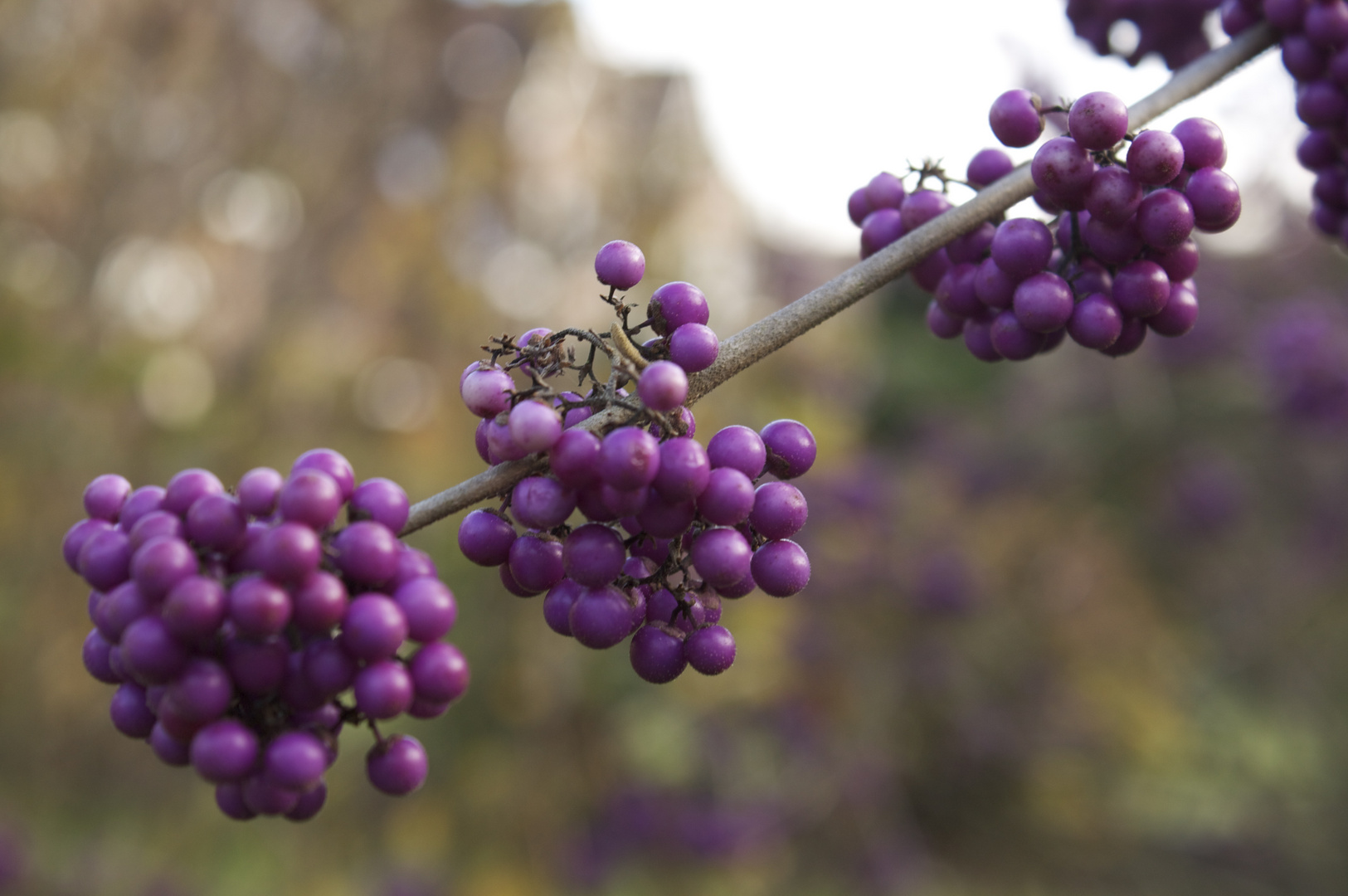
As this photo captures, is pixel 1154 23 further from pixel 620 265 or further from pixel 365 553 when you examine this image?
pixel 365 553

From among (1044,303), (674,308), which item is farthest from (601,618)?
(1044,303)

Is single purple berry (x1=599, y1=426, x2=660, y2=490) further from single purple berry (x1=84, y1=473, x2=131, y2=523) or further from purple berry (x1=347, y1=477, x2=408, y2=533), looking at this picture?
single purple berry (x1=84, y1=473, x2=131, y2=523)

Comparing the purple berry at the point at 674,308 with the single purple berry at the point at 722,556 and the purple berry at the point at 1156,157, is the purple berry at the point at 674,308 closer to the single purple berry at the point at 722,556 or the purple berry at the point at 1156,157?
the single purple berry at the point at 722,556

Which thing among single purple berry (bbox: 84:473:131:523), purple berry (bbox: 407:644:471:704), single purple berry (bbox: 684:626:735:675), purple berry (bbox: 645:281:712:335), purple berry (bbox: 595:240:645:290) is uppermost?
single purple berry (bbox: 84:473:131:523)

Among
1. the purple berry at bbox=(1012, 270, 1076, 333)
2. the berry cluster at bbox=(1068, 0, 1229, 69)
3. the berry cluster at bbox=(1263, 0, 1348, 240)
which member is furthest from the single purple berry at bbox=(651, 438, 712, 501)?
the berry cluster at bbox=(1068, 0, 1229, 69)

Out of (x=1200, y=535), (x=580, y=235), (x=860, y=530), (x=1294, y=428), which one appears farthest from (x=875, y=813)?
(x=580, y=235)

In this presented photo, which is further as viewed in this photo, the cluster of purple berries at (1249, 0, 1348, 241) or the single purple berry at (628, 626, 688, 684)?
the cluster of purple berries at (1249, 0, 1348, 241)

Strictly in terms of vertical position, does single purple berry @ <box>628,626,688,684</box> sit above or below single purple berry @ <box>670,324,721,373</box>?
below

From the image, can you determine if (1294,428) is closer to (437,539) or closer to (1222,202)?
(1222,202)
